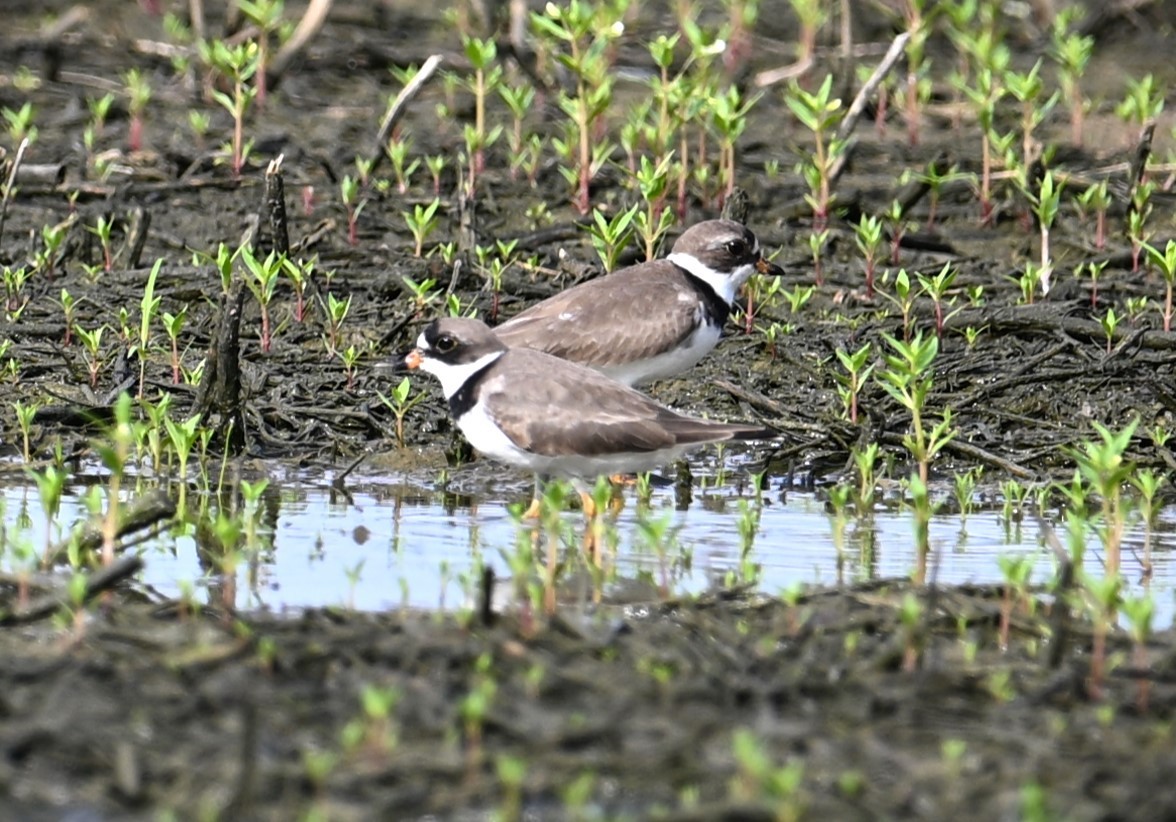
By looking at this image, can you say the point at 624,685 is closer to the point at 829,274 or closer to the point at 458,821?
the point at 458,821

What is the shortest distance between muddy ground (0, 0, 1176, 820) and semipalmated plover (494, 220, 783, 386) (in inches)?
13.7

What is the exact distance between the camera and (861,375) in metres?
10.2

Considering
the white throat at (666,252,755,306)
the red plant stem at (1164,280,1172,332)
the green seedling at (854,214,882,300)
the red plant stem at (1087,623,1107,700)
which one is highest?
the green seedling at (854,214,882,300)

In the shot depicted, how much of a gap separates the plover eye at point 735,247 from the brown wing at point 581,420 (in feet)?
7.25

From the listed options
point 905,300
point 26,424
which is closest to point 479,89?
point 905,300

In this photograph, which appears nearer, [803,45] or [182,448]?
[182,448]

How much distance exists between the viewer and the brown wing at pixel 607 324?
991cm

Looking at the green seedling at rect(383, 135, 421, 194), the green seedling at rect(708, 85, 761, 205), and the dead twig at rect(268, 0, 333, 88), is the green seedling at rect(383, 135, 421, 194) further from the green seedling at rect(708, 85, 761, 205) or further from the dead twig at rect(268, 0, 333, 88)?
the green seedling at rect(708, 85, 761, 205)

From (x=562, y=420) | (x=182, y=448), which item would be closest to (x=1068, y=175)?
(x=562, y=420)

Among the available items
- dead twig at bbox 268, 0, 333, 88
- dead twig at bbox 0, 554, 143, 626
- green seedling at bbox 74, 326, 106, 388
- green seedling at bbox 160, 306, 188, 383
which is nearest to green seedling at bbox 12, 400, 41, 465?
green seedling at bbox 74, 326, 106, 388

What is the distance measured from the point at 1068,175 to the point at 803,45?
3298mm

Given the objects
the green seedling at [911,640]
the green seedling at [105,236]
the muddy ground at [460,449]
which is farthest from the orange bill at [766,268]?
the green seedling at [911,640]

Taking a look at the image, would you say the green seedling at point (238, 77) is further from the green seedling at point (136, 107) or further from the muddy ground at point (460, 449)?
the green seedling at point (136, 107)

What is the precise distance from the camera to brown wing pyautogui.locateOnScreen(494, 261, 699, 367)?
991cm
